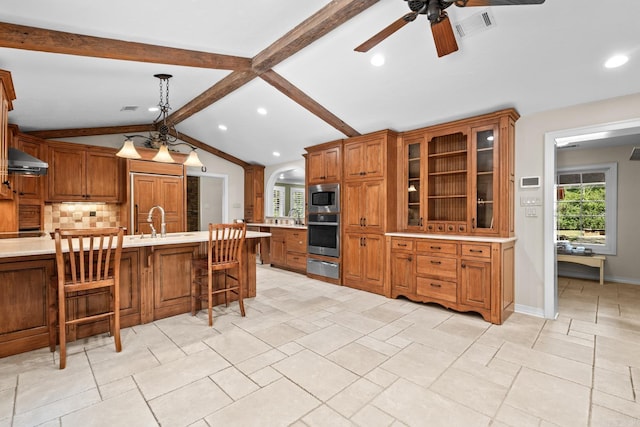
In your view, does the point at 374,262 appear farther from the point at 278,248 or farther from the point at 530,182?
the point at 278,248

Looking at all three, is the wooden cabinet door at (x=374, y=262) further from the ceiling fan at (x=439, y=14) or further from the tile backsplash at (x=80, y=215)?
the tile backsplash at (x=80, y=215)

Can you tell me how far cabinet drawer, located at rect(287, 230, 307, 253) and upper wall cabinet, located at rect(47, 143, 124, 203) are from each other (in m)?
3.23

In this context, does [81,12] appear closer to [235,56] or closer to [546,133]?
[235,56]

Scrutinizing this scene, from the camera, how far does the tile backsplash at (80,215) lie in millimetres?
5141

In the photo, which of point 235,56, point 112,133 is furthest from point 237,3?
point 112,133

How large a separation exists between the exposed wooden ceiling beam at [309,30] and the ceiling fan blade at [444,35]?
1.88 feet

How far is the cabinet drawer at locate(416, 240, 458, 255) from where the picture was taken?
11.9 ft

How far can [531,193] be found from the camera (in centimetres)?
355

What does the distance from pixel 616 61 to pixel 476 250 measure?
2074mm

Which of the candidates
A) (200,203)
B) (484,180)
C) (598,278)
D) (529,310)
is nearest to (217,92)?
(484,180)

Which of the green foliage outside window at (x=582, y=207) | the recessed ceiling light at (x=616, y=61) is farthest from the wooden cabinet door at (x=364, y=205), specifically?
the green foliage outside window at (x=582, y=207)

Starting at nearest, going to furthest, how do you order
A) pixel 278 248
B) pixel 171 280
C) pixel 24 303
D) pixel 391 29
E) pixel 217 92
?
1. pixel 391 29
2. pixel 24 303
3. pixel 171 280
4. pixel 217 92
5. pixel 278 248

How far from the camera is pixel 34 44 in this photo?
7.82 ft

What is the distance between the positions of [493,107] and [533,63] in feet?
2.42
